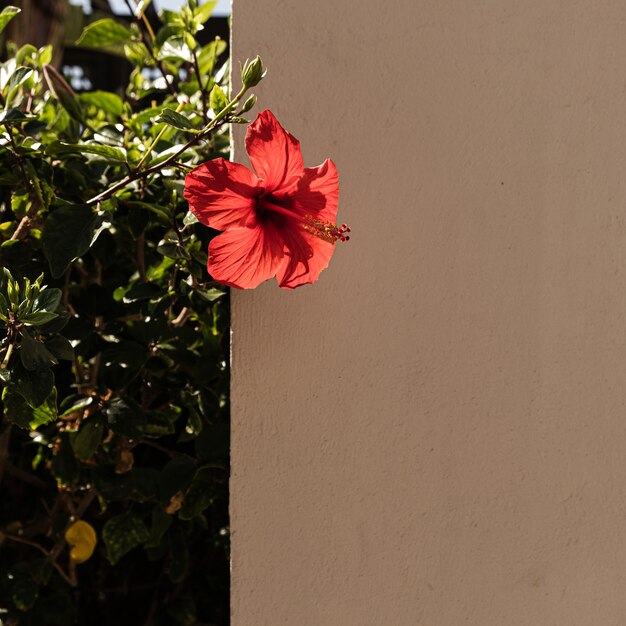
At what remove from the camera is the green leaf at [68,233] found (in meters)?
0.98

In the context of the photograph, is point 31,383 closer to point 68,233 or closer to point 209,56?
point 68,233

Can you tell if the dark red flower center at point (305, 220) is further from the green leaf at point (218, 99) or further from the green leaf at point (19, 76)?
the green leaf at point (19, 76)

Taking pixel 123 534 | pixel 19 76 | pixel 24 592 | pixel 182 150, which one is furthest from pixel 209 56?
pixel 24 592

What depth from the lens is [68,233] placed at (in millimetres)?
1001

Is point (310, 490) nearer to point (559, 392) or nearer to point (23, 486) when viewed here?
point (559, 392)

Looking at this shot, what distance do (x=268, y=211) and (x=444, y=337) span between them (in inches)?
11.8

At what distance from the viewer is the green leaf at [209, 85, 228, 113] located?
943 mm

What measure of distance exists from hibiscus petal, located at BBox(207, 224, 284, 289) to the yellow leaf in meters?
0.58

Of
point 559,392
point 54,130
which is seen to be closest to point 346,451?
point 559,392

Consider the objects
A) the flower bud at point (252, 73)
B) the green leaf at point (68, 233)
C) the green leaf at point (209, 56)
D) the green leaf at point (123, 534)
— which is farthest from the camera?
the green leaf at point (209, 56)

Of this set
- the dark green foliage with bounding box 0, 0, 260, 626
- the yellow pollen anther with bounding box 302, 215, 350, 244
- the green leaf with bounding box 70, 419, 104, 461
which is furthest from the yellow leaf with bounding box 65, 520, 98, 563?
the yellow pollen anther with bounding box 302, 215, 350, 244

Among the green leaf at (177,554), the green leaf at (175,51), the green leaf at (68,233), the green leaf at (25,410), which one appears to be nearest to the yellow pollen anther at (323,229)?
the green leaf at (68,233)

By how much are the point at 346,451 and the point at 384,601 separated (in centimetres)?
21

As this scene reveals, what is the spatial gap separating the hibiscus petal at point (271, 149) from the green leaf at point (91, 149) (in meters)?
0.23
